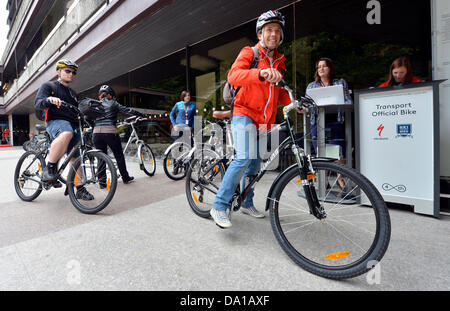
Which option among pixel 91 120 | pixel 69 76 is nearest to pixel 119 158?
pixel 91 120

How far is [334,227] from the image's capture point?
2266mm

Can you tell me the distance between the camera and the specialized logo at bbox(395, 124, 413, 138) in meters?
2.69

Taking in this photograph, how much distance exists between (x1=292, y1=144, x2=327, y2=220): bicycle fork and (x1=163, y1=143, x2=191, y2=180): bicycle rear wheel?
3537 mm

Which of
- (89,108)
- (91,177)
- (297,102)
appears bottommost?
(91,177)

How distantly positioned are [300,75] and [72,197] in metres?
5.31

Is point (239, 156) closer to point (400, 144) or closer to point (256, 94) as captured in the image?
point (256, 94)

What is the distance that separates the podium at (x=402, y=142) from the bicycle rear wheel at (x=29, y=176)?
14.5ft

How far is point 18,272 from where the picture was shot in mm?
1696

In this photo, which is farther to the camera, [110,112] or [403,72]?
[110,112]

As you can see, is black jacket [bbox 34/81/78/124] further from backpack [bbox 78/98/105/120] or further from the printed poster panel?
the printed poster panel

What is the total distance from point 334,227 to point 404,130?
1468 mm

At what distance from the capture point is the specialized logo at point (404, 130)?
8.84ft

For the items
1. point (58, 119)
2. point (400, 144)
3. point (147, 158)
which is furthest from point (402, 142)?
point (147, 158)

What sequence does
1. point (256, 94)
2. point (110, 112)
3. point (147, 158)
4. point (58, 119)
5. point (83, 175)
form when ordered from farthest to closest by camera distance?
point (147, 158)
point (110, 112)
point (58, 119)
point (83, 175)
point (256, 94)
